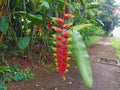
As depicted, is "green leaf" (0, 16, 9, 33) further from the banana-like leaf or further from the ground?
the banana-like leaf

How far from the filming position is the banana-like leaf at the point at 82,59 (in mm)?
667

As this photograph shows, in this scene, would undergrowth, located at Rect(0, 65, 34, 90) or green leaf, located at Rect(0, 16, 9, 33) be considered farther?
undergrowth, located at Rect(0, 65, 34, 90)

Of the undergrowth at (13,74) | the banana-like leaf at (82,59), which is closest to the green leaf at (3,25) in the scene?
the undergrowth at (13,74)

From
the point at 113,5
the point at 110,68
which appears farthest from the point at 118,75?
the point at 113,5

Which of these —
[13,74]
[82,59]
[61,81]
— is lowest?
[61,81]

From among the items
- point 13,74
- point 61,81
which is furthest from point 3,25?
point 61,81

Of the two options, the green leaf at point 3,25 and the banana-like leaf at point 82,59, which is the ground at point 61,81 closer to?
the green leaf at point 3,25

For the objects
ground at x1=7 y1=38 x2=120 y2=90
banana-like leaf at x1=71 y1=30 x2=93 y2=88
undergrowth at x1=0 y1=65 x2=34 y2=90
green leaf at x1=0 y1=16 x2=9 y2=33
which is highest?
green leaf at x1=0 y1=16 x2=9 y2=33

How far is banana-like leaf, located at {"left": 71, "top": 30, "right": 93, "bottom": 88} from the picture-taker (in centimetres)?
A: 67

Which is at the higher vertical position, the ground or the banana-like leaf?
the banana-like leaf

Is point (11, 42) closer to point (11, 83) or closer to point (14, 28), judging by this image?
point (14, 28)

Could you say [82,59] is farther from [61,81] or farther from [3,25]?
[61,81]

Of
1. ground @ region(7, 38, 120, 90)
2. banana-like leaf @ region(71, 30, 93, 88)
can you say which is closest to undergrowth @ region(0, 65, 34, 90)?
ground @ region(7, 38, 120, 90)

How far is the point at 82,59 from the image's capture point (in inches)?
30.5
